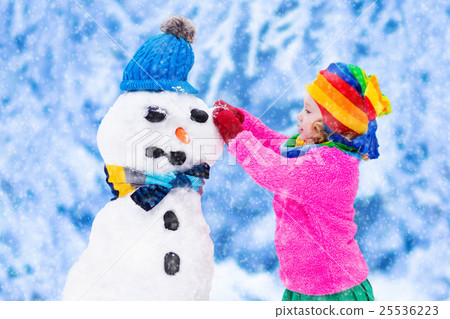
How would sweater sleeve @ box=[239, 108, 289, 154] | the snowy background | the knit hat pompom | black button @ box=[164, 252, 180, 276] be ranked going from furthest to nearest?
the snowy background
sweater sleeve @ box=[239, 108, 289, 154]
the knit hat pompom
black button @ box=[164, 252, 180, 276]

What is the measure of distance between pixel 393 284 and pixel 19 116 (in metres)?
1.39

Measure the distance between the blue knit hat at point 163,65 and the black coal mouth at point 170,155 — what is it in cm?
15

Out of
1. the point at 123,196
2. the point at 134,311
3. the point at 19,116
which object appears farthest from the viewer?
the point at 19,116

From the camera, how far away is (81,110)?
172 centimetres

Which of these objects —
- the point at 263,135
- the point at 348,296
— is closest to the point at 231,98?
the point at 263,135

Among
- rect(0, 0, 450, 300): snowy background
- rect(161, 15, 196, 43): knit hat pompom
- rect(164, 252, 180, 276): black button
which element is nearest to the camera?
rect(164, 252, 180, 276): black button

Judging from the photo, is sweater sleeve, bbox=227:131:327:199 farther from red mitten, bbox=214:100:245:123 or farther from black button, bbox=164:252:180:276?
black button, bbox=164:252:180:276

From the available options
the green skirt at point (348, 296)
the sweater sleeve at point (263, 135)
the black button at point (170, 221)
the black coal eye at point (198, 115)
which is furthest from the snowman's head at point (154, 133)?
the green skirt at point (348, 296)

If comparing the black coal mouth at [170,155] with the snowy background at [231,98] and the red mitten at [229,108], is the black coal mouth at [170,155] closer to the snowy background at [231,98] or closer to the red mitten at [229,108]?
the red mitten at [229,108]

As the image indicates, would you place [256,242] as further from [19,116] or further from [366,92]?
[19,116]

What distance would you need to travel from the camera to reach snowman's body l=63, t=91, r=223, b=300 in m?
1.20

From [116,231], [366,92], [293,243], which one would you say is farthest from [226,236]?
[366,92]

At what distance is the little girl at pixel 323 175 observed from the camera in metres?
1.25

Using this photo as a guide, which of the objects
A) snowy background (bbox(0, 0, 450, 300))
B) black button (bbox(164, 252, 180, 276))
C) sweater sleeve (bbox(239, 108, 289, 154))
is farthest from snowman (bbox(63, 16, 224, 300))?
snowy background (bbox(0, 0, 450, 300))
